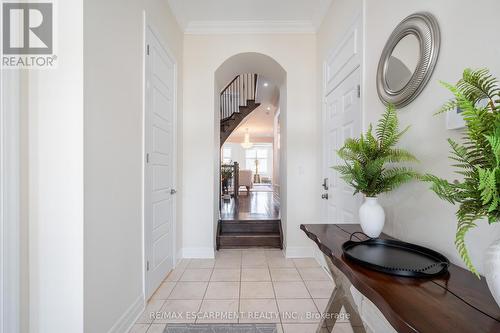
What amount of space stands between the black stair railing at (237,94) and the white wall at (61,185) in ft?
14.9

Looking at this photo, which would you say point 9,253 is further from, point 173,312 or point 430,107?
point 430,107

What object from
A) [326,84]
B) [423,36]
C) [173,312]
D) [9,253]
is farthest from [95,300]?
[326,84]

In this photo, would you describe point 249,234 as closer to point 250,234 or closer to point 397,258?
point 250,234

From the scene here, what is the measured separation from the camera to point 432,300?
0.72 meters

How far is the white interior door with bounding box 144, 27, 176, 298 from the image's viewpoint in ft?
7.03

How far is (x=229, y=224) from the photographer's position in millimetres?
3898

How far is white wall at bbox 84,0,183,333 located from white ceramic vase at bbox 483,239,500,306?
1.73 m

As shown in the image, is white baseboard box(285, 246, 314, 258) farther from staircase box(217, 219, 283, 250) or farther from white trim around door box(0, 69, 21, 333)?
white trim around door box(0, 69, 21, 333)

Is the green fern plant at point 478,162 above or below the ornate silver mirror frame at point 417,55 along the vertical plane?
below

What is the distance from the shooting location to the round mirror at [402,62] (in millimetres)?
1328

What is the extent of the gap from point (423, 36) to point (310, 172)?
212cm

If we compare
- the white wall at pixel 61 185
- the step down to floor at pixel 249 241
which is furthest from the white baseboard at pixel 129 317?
the step down to floor at pixel 249 241

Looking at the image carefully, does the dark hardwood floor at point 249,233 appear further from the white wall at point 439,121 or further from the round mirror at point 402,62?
the round mirror at point 402,62

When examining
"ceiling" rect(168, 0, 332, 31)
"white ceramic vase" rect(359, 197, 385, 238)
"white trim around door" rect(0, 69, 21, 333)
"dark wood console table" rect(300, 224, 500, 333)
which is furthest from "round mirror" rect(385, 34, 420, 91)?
"white trim around door" rect(0, 69, 21, 333)
